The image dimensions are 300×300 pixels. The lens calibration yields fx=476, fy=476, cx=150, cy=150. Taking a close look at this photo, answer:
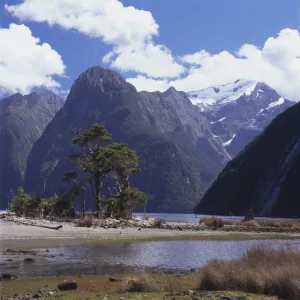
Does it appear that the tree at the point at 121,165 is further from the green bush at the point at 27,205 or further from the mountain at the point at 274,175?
the mountain at the point at 274,175

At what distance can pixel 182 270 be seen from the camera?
2070cm

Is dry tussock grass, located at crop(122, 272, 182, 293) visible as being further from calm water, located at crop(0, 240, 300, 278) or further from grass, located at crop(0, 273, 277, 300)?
calm water, located at crop(0, 240, 300, 278)

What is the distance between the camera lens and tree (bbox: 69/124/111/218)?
2389 inches

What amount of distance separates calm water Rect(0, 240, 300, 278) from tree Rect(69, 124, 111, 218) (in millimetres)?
29407

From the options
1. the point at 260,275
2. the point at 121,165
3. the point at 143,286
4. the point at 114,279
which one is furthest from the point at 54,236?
the point at 121,165

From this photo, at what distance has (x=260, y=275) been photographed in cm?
1357

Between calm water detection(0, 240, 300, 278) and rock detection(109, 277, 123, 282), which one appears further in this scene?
calm water detection(0, 240, 300, 278)

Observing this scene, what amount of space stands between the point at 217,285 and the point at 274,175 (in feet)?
541

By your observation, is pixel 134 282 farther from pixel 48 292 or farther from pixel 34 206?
pixel 34 206

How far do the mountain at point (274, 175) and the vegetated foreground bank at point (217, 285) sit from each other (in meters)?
141

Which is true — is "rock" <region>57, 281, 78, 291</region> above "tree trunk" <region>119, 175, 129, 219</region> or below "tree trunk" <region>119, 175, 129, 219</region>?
below

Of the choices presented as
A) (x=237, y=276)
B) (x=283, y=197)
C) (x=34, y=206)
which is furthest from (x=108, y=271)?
(x=283, y=197)

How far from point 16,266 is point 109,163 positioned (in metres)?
41.8

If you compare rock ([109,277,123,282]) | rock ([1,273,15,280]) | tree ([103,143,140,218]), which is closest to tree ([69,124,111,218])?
tree ([103,143,140,218])
